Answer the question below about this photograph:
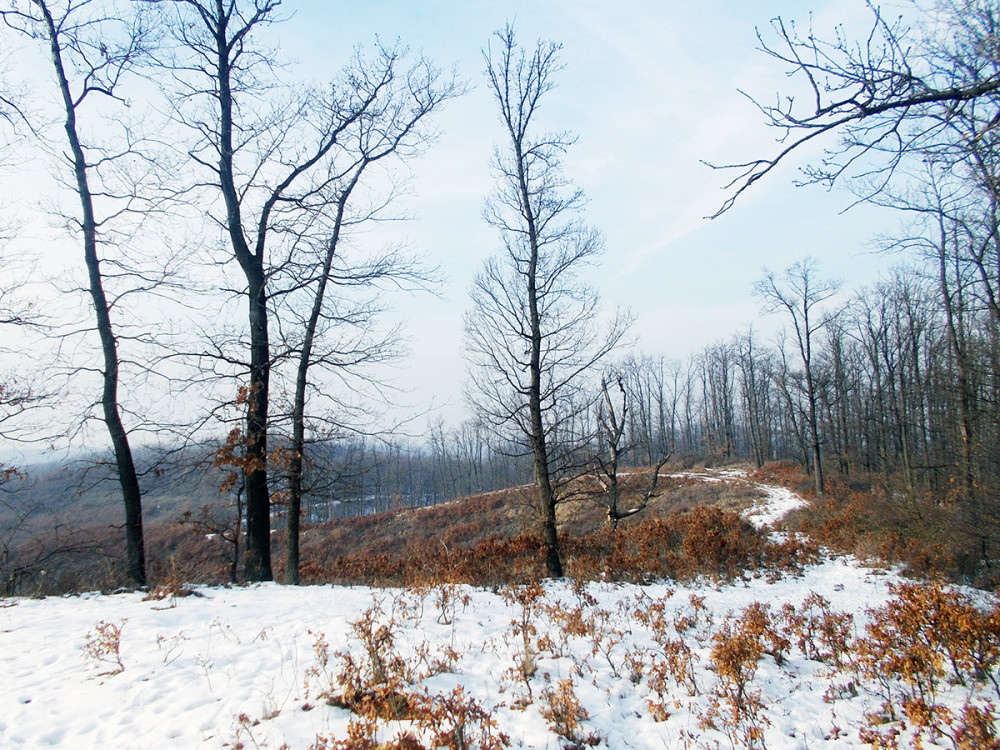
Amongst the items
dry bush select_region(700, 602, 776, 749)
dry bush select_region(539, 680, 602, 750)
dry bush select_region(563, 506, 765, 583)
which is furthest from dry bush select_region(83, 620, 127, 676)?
dry bush select_region(563, 506, 765, 583)

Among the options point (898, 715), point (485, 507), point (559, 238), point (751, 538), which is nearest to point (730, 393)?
point (485, 507)

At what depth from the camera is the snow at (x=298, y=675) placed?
10.4ft

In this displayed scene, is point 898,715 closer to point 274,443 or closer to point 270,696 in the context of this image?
point 270,696

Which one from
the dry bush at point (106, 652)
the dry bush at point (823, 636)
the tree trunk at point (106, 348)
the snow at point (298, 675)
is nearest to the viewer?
the snow at point (298, 675)

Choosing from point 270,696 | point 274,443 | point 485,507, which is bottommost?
point 485,507

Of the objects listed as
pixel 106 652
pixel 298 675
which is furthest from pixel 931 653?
pixel 106 652

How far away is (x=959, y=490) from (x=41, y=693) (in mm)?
15875

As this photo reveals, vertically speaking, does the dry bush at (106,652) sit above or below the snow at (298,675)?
above

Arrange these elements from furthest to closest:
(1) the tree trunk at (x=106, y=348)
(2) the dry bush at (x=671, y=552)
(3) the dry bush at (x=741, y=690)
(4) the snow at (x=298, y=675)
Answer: (2) the dry bush at (x=671, y=552)
(1) the tree trunk at (x=106, y=348)
(3) the dry bush at (x=741, y=690)
(4) the snow at (x=298, y=675)

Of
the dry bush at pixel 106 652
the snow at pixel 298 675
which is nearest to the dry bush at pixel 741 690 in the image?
the snow at pixel 298 675

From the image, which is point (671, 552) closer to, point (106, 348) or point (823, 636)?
point (823, 636)

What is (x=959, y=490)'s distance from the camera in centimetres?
1134

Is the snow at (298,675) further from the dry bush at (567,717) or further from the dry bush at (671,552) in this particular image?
the dry bush at (671,552)

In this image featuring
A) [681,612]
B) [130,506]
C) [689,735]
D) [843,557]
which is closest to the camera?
[689,735]
